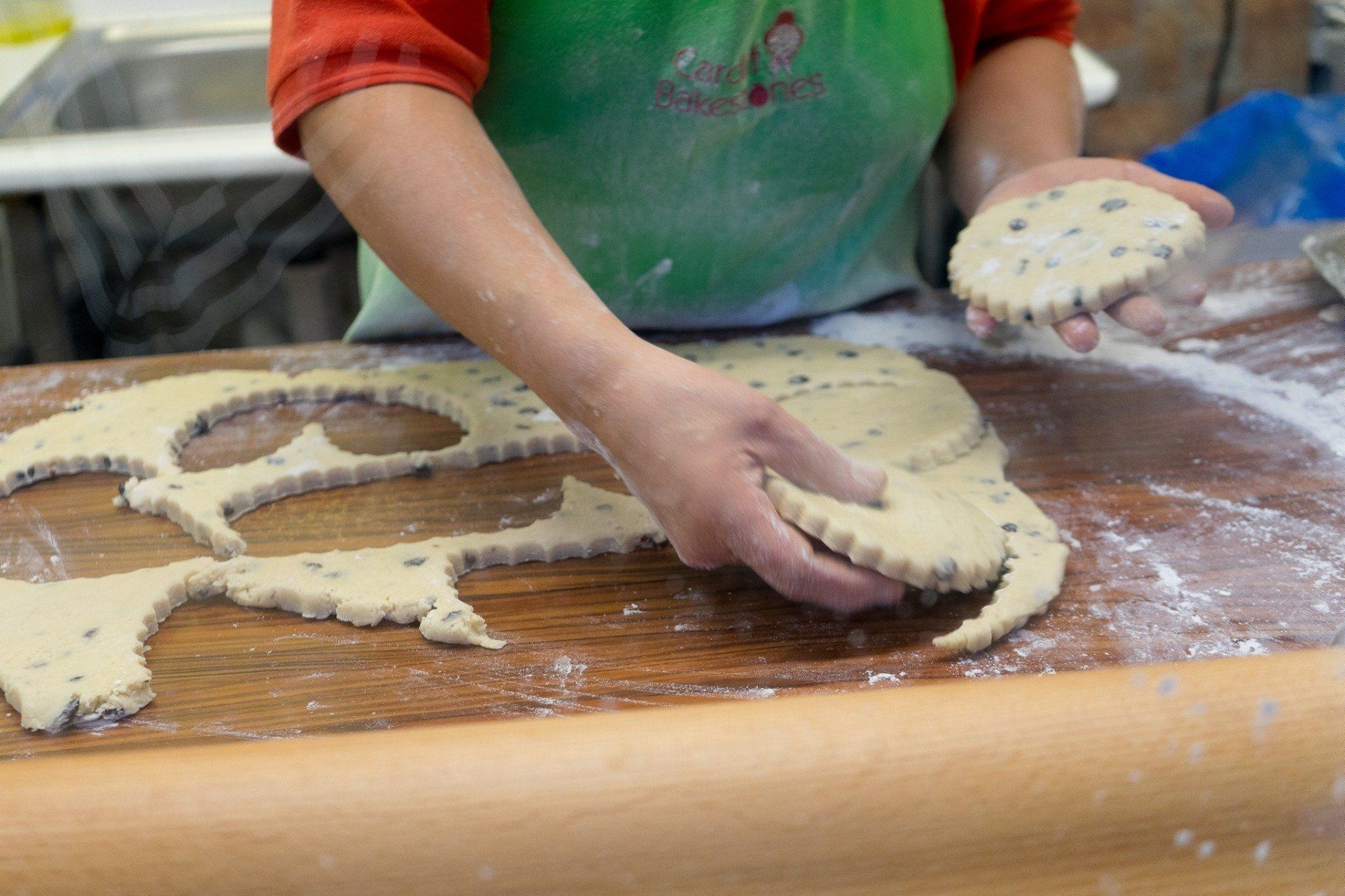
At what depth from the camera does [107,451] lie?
1.09 meters

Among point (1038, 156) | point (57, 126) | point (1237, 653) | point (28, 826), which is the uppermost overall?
point (57, 126)

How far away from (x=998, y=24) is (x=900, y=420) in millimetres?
606

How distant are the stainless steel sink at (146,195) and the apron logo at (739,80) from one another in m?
0.37

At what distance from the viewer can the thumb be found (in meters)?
0.79

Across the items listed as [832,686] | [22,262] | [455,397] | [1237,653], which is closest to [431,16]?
[455,397]

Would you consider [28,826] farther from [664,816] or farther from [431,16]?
[431,16]

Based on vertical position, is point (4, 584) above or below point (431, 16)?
below

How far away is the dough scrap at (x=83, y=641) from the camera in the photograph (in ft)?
2.48

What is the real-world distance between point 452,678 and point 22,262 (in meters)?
0.69

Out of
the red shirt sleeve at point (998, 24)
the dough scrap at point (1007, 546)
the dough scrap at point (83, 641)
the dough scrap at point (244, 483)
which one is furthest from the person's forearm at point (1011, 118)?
the dough scrap at point (83, 641)

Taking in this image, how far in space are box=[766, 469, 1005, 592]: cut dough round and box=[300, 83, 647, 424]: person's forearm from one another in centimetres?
18

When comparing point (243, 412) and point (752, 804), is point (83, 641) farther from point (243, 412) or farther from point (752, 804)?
point (752, 804)

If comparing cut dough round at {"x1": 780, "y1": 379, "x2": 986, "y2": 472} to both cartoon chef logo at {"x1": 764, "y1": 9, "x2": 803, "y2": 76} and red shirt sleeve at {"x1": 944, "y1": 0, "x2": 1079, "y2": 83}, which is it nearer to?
cartoon chef logo at {"x1": 764, "y1": 9, "x2": 803, "y2": 76}

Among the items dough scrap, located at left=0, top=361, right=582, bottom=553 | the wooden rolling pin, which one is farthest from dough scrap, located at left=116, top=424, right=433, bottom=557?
the wooden rolling pin
